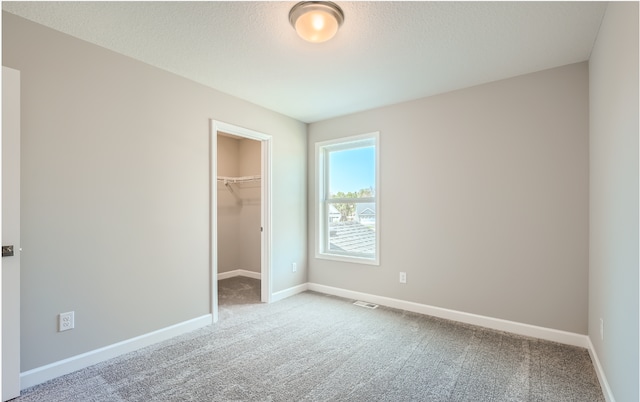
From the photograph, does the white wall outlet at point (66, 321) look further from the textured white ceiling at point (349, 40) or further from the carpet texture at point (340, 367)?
the textured white ceiling at point (349, 40)

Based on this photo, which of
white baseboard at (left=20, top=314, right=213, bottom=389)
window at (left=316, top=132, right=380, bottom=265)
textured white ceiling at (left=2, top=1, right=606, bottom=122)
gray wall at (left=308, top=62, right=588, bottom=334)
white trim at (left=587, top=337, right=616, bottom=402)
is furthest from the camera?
window at (left=316, top=132, right=380, bottom=265)

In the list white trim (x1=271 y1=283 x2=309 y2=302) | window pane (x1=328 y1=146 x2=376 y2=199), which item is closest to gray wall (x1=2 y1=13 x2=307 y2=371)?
white trim (x1=271 y1=283 x2=309 y2=302)

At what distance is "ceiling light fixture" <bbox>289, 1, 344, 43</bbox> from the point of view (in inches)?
73.1

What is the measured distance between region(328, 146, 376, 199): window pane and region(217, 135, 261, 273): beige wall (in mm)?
1481

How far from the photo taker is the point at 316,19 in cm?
191

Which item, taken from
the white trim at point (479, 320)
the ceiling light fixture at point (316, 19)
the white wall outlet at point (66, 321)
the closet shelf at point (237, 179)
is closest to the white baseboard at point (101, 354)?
the white wall outlet at point (66, 321)

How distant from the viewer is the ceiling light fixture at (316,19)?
73.1 inches

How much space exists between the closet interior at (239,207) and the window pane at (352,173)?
1445mm

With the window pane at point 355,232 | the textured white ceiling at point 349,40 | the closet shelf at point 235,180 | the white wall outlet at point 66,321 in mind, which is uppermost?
the textured white ceiling at point 349,40

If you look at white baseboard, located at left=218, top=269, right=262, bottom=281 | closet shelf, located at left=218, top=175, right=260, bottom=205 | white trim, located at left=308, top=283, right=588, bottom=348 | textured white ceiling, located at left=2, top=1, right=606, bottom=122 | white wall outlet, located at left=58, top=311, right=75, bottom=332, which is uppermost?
textured white ceiling, located at left=2, top=1, right=606, bottom=122

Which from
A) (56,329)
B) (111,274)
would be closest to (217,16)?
(111,274)

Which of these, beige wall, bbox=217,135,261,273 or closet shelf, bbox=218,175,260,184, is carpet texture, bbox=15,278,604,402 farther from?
closet shelf, bbox=218,175,260,184

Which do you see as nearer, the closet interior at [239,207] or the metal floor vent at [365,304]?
the metal floor vent at [365,304]

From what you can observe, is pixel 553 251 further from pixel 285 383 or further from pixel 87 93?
pixel 87 93
